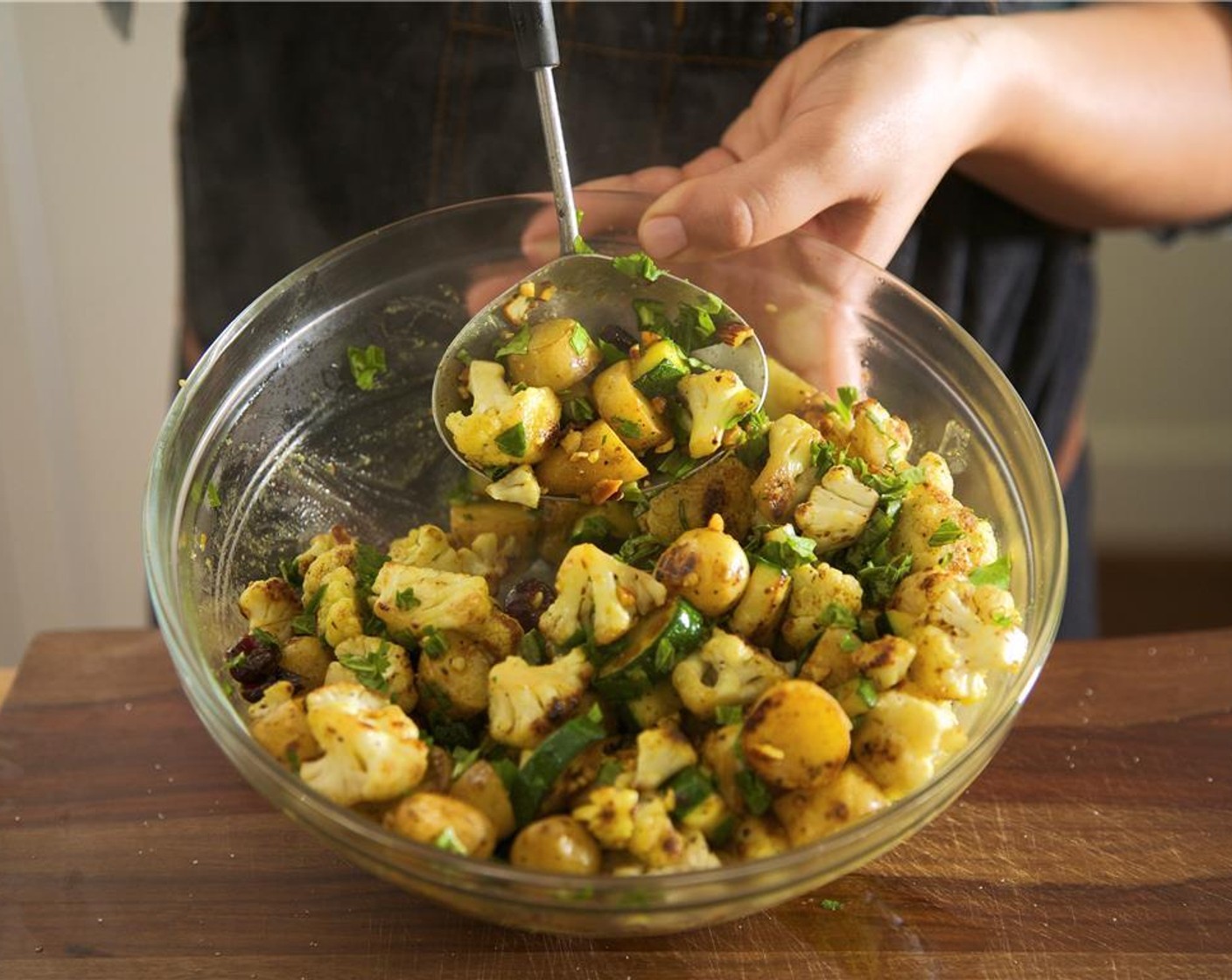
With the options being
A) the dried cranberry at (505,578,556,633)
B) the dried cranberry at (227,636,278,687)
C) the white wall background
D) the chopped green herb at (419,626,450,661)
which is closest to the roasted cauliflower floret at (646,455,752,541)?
the dried cranberry at (505,578,556,633)

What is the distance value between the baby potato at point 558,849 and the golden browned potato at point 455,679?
143 mm

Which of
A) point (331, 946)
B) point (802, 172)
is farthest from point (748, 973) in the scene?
point (802, 172)

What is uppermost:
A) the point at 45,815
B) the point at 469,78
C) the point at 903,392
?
the point at 469,78

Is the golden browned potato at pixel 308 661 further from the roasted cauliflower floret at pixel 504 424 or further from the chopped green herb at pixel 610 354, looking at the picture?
the chopped green herb at pixel 610 354

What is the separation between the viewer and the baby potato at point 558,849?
79cm

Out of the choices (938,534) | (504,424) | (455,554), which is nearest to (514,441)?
(504,424)

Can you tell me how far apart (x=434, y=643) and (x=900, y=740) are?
12.9 inches

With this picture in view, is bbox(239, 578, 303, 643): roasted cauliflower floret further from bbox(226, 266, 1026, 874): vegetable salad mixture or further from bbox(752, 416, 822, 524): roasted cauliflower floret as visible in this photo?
bbox(752, 416, 822, 524): roasted cauliflower floret

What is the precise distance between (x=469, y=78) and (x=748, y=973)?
990mm

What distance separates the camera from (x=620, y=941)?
36.9 inches

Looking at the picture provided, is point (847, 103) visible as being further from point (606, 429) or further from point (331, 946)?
point (331, 946)

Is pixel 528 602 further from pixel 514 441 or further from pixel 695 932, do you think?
pixel 695 932

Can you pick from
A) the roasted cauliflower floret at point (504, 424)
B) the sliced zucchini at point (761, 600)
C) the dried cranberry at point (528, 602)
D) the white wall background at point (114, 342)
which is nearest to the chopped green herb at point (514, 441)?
the roasted cauliflower floret at point (504, 424)

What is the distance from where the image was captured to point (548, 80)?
3.55ft
